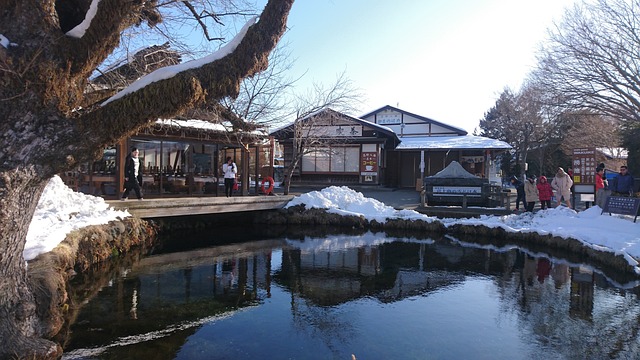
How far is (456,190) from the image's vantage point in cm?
1656

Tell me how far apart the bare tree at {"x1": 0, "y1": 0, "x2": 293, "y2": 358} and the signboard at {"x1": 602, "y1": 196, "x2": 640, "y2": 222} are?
34.6 ft

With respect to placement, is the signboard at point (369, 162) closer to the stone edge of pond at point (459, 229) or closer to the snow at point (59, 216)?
the stone edge of pond at point (459, 229)

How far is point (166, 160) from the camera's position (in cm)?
1600

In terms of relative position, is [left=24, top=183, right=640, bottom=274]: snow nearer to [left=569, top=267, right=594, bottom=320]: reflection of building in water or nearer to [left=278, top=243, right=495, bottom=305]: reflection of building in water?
[left=569, top=267, right=594, bottom=320]: reflection of building in water

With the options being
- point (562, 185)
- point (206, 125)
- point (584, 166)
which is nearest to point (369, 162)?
point (206, 125)

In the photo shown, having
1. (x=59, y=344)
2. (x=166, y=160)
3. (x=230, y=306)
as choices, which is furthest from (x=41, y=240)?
(x=166, y=160)

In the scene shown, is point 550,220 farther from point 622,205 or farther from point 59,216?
point 59,216

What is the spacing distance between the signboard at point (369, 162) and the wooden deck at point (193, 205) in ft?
32.2

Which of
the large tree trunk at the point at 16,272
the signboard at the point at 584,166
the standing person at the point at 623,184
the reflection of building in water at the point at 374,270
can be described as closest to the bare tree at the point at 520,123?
the signboard at the point at 584,166

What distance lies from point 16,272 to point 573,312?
734 cm

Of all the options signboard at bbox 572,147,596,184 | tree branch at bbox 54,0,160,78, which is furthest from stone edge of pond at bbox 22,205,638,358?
signboard at bbox 572,147,596,184

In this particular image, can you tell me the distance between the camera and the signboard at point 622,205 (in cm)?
1058

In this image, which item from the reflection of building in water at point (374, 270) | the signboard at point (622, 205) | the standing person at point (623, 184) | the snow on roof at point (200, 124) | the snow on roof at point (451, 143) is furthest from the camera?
the snow on roof at point (451, 143)

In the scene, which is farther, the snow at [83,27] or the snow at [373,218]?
the snow at [373,218]
